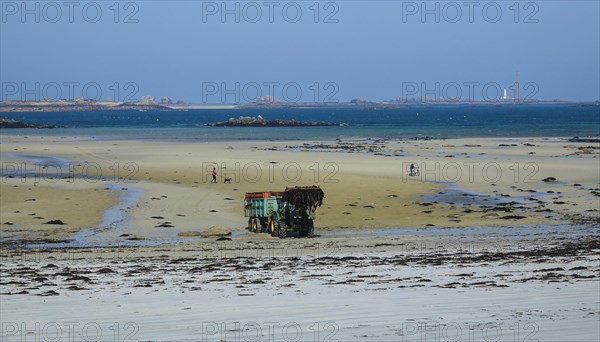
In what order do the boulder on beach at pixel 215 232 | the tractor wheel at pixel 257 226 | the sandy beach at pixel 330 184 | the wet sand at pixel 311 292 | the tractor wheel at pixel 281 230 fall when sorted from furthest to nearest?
1. the sandy beach at pixel 330 184
2. the tractor wheel at pixel 257 226
3. the boulder on beach at pixel 215 232
4. the tractor wheel at pixel 281 230
5. the wet sand at pixel 311 292

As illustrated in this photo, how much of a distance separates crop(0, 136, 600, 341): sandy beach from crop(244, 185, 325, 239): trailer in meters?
0.56

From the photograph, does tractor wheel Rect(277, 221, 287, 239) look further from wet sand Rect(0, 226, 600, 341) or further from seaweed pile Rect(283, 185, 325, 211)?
wet sand Rect(0, 226, 600, 341)

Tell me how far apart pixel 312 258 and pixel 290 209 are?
4.85 metres

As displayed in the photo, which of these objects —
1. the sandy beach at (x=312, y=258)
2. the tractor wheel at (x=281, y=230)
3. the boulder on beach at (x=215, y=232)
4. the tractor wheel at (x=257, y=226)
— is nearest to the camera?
the sandy beach at (x=312, y=258)

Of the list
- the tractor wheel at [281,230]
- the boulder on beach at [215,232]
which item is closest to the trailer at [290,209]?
the tractor wheel at [281,230]

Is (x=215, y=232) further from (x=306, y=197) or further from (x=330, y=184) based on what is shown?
(x=330, y=184)

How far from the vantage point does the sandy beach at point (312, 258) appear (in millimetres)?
10883

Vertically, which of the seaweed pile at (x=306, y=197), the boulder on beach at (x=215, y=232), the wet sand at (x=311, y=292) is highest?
the seaweed pile at (x=306, y=197)

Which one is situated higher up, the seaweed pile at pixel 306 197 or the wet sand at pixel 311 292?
the seaweed pile at pixel 306 197

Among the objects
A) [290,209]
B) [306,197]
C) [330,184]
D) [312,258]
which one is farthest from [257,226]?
[330,184]

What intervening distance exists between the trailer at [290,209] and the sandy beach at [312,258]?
22.0 inches

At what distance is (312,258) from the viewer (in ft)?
59.7

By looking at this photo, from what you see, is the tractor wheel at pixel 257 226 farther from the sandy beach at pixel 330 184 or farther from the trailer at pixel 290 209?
the sandy beach at pixel 330 184

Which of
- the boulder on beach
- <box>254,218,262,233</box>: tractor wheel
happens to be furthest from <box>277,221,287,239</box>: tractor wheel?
the boulder on beach
